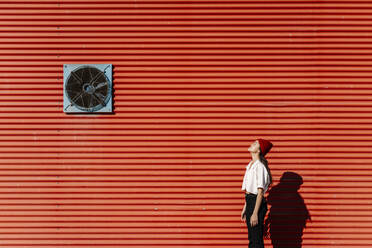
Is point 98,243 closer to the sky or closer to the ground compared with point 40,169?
closer to the ground

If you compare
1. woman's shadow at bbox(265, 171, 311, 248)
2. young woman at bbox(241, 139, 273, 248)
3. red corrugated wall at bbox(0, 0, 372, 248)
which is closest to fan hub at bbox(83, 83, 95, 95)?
red corrugated wall at bbox(0, 0, 372, 248)

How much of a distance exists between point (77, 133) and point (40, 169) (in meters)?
0.74

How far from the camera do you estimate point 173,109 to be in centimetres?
538

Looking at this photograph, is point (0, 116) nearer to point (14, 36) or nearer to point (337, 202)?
point (14, 36)

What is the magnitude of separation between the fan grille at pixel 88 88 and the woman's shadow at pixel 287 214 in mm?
→ 2843

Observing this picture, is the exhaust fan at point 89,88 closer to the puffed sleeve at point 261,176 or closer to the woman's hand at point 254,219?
the puffed sleeve at point 261,176

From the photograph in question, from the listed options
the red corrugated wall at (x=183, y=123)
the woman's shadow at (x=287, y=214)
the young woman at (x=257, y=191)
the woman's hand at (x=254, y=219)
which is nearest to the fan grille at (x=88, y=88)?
the red corrugated wall at (x=183, y=123)

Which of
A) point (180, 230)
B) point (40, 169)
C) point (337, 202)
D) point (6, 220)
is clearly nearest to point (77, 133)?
point (40, 169)

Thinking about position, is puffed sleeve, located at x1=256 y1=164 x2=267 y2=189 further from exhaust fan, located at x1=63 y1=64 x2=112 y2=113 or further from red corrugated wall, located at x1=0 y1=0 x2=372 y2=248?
exhaust fan, located at x1=63 y1=64 x2=112 y2=113

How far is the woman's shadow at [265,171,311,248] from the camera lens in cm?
535

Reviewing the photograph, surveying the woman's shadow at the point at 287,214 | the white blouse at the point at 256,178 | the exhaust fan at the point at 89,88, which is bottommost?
the woman's shadow at the point at 287,214

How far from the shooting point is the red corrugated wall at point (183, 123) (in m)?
5.33

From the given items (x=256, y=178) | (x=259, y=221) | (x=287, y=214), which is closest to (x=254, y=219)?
(x=259, y=221)

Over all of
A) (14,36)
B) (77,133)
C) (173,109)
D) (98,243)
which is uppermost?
(14,36)
